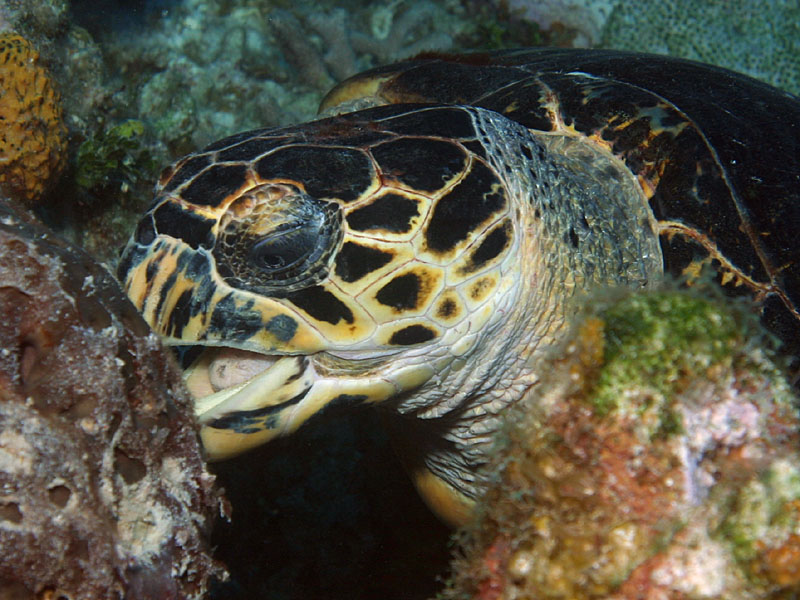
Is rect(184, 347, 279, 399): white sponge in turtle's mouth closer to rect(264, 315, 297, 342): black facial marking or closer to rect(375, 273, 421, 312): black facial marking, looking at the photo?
rect(264, 315, 297, 342): black facial marking

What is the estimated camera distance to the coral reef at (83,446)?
2.70ft

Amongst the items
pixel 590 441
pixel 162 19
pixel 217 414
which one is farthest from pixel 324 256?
pixel 162 19

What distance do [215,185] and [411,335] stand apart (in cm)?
60

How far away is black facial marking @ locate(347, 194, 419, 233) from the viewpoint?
4.30 ft

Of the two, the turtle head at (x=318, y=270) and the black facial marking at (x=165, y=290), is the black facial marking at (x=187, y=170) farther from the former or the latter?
the black facial marking at (x=165, y=290)

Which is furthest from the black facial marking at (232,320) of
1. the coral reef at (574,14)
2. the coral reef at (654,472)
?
the coral reef at (574,14)

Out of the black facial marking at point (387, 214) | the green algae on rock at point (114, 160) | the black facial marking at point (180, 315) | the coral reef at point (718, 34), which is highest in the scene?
the coral reef at point (718, 34)

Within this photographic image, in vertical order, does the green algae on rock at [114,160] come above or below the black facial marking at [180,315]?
below

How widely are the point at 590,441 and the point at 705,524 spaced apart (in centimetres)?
18

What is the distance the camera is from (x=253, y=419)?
1285mm

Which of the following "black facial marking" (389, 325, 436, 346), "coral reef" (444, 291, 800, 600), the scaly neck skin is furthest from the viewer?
the scaly neck skin

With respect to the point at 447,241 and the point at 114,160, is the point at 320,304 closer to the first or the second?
the point at 447,241

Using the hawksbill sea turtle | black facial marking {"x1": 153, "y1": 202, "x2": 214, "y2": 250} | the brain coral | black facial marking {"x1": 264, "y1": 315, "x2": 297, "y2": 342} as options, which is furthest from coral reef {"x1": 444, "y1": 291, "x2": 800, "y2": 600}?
the brain coral

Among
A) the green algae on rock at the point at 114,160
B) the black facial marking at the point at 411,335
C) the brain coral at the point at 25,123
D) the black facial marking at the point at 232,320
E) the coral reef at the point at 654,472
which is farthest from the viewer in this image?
the green algae on rock at the point at 114,160
